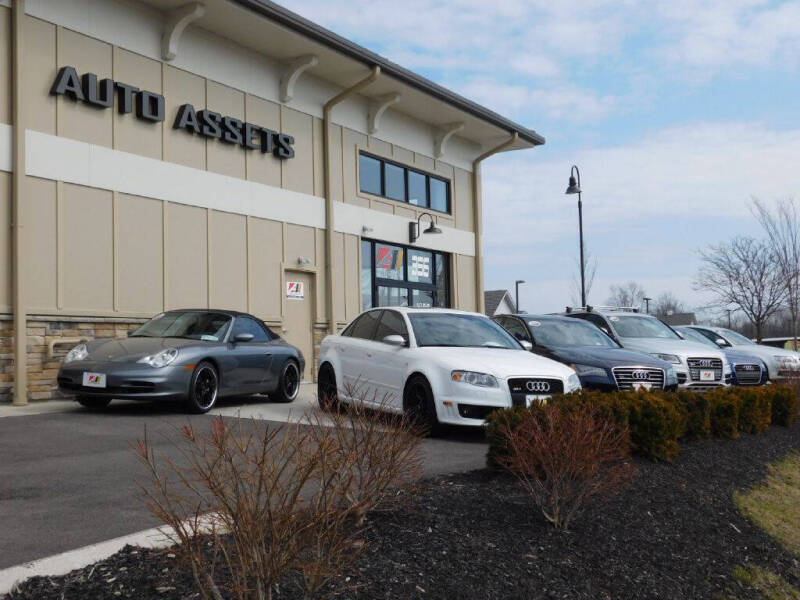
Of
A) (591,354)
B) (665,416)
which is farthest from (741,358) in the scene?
(665,416)

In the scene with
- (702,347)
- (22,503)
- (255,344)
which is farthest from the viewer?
(702,347)

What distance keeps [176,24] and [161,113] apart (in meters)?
1.57

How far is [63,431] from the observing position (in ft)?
28.9

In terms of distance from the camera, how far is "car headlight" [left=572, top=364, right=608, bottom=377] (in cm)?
1113

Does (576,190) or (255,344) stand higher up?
(576,190)

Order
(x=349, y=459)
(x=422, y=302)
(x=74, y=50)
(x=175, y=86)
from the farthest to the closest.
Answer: (x=422, y=302) → (x=175, y=86) → (x=74, y=50) → (x=349, y=459)

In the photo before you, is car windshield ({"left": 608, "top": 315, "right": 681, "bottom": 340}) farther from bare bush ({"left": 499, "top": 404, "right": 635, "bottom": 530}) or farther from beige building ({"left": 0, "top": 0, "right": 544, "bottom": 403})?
bare bush ({"left": 499, "top": 404, "right": 635, "bottom": 530})

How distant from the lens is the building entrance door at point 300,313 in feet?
56.6

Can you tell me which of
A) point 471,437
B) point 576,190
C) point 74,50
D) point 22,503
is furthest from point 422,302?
point 22,503

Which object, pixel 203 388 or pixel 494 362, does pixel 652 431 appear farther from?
pixel 203 388

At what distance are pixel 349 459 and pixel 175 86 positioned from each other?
1242 cm

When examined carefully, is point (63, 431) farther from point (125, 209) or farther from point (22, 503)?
point (125, 209)

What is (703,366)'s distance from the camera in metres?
13.5

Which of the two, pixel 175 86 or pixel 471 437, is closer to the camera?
pixel 471 437
